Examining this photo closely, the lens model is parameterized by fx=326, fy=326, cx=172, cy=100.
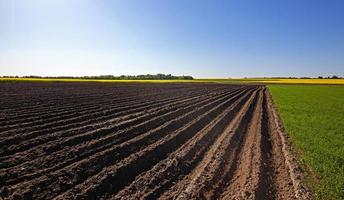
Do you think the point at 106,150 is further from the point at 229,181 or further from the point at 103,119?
the point at 103,119

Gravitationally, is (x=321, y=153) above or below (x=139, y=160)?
below

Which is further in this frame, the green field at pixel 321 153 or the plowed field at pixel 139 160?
the green field at pixel 321 153

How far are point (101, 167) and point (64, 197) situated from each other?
6.20 ft

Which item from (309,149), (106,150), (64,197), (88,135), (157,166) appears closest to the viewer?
(64,197)

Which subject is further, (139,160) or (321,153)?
(321,153)

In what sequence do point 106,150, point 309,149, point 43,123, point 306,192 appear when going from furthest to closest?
point 43,123
point 309,149
point 106,150
point 306,192

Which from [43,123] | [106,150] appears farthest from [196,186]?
[43,123]

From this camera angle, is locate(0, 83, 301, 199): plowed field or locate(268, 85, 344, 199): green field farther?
locate(268, 85, 344, 199): green field

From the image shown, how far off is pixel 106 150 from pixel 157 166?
1.86 meters

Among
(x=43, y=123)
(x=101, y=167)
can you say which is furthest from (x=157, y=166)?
(x=43, y=123)

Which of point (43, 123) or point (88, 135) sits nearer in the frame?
point (88, 135)

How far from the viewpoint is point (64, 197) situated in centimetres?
582

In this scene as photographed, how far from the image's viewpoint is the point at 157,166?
803 centimetres

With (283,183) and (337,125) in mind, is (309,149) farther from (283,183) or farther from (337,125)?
(337,125)
